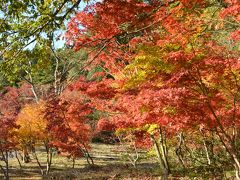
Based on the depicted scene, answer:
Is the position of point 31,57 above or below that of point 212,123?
above

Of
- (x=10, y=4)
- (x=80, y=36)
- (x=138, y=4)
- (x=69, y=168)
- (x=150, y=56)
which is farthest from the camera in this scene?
(x=69, y=168)

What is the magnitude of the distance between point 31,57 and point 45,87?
92.3ft

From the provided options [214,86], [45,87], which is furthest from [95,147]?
[214,86]

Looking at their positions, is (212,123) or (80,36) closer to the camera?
(212,123)

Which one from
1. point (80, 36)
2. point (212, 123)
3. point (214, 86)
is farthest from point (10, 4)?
point (80, 36)

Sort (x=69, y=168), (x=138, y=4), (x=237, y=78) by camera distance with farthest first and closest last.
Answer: (x=69, y=168)
(x=138, y=4)
(x=237, y=78)

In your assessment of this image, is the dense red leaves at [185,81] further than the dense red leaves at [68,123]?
No

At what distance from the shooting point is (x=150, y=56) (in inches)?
283

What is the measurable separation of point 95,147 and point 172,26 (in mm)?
25307

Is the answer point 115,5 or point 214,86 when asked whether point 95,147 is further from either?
point 214,86

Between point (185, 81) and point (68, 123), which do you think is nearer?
point (185, 81)

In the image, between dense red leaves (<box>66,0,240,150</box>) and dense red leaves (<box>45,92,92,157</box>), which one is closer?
dense red leaves (<box>66,0,240,150</box>)

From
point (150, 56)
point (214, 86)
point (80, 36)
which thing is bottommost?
point (214, 86)

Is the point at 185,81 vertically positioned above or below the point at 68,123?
above
